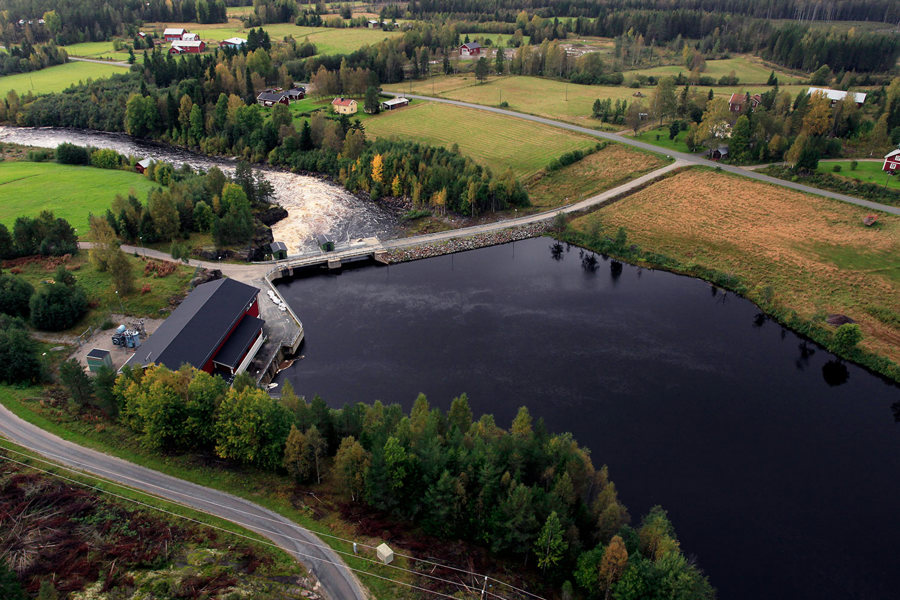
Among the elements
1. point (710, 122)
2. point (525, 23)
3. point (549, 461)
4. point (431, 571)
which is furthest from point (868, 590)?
point (525, 23)

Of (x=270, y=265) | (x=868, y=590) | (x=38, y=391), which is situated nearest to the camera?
(x=868, y=590)

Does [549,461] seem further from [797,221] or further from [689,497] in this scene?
[797,221]

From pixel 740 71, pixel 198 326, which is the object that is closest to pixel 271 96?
pixel 198 326

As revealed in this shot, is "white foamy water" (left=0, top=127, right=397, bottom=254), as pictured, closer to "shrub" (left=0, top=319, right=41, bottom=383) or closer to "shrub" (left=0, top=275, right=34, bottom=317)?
"shrub" (left=0, top=275, right=34, bottom=317)

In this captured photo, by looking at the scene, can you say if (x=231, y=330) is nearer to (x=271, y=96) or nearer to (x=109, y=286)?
(x=109, y=286)

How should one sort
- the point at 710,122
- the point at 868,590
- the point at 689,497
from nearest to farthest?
the point at 868,590 → the point at 689,497 → the point at 710,122
